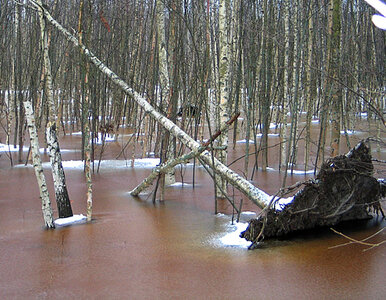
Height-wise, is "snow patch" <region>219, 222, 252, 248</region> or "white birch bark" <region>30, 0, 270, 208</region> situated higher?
"white birch bark" <region>30, 0, 270, 208</region>

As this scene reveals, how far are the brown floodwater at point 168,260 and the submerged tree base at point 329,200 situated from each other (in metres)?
0.17

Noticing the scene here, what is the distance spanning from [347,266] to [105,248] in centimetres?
259

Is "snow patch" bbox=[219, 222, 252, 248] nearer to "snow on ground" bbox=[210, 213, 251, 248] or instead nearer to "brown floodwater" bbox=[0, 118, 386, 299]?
"snow on ground" bbox=[210, 213, 251, 248]

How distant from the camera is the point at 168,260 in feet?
16.5

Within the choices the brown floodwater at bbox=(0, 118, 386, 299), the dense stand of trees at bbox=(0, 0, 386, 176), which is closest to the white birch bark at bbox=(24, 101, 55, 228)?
the brown floodwater at bbox=(0, 118, 386, 299)

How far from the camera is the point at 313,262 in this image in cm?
489

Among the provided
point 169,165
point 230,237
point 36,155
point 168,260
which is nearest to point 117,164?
point 169,165

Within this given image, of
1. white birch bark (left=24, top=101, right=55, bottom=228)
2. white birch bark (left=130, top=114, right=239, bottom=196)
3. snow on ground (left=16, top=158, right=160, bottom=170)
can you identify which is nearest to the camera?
white birch bark (left=24, top=101, right=55, bottom=228)

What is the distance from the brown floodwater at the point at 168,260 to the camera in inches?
168

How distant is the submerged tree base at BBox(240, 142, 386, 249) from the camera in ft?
18.2

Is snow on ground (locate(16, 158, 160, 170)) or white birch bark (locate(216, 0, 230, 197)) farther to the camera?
snow on ground (locate(16, 158, 160, 170))

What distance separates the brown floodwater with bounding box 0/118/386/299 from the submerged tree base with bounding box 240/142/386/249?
167mm

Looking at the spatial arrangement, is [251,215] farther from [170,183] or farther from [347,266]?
[170,183]

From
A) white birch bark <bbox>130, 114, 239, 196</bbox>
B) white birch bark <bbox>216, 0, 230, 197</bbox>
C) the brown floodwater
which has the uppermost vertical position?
white birch bark <bbox>216, 0, 230, 197</bbox>
